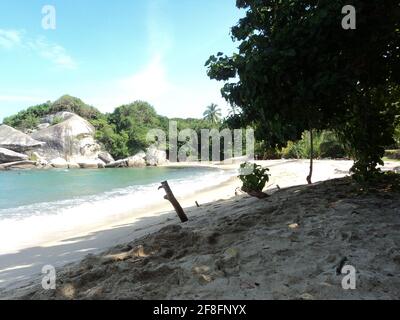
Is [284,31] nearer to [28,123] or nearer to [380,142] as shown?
[380,142]

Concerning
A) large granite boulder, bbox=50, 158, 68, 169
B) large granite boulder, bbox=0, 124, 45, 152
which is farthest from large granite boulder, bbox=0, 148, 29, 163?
large granite boulder, bbox=50, 158, 68, 169

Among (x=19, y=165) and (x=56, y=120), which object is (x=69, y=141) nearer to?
(x=56, y=120)

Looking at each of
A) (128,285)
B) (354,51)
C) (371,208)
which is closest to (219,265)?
(128,285)

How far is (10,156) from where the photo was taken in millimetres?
64125

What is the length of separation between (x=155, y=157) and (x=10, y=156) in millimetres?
26325

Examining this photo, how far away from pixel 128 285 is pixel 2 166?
2633 inches

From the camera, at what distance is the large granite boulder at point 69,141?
69.8m

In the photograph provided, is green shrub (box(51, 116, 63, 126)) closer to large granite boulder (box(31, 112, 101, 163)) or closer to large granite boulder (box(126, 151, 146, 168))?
large granite boulder (box(31, 112, 101, 163))

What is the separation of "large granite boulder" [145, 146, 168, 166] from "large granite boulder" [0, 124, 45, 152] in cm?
2031

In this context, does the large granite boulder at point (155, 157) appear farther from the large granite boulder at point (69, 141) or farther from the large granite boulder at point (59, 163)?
Answer: the large granite boulder at point (59, 163)

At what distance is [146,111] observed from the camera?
288 ft

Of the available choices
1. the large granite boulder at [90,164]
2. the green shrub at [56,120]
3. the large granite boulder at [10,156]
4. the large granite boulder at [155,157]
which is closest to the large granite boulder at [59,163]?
the large granite boulder at [90,164]

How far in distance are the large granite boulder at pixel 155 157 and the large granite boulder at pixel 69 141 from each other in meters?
10.3

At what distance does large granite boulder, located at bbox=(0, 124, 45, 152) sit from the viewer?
218 feet
